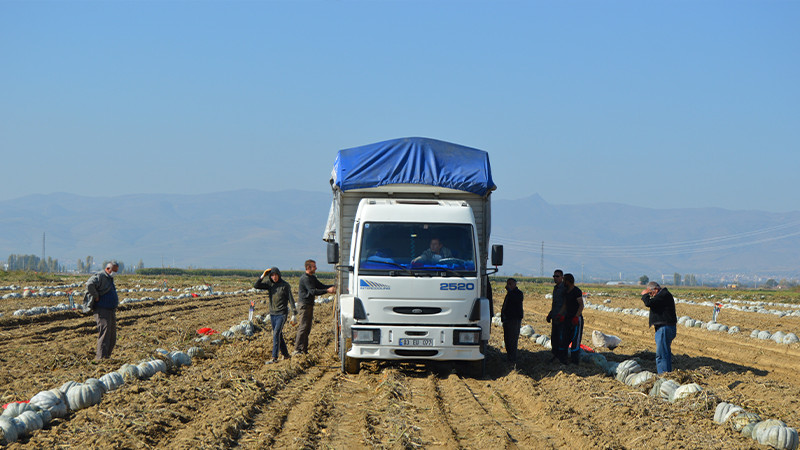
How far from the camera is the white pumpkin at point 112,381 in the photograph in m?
11.9

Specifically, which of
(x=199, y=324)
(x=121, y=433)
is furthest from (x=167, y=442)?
(x=199, y=324)

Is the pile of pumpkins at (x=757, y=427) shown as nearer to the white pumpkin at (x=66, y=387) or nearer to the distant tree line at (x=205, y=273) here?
the white pumpkin at (x=66, y=387)

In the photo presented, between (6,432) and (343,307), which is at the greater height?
(343,307)

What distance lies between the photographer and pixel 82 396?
10797 millimetres

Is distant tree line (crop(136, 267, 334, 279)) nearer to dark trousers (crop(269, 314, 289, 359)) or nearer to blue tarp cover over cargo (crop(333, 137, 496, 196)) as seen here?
dark trousers (crop(269, 314, 289, 359))

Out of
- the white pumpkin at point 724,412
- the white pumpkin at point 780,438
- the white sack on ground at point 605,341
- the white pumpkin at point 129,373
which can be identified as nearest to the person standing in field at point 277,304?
the white pumpkin at point 129,373

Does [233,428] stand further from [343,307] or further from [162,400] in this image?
[343,307]

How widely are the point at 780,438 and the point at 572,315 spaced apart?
22.2 ft

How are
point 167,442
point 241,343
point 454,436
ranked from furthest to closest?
point 241,343 < point 454,436 < point 167,442

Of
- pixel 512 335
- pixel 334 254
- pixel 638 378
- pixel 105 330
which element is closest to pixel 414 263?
pixel 334 254

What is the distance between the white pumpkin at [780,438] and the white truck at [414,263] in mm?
5265

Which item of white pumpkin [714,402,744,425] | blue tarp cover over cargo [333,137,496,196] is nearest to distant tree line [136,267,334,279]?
blue tarp cover over cargo [333,137,496,196]

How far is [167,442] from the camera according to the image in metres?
8.91

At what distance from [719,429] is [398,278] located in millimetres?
5523
